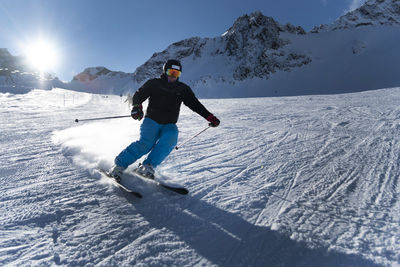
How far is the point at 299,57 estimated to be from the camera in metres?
53.1

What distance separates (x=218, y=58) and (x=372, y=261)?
2815 inches

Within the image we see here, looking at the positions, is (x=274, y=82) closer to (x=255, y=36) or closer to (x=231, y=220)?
(x=255, y=36)

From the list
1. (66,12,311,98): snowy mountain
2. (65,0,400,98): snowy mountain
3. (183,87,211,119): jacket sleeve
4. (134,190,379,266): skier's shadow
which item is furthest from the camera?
(66,12,311,98): snowy mountain

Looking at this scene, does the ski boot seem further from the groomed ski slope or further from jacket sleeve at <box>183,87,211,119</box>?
jacket sleeve at <box>183,87,211,119</box>

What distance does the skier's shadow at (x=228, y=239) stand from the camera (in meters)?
1.43

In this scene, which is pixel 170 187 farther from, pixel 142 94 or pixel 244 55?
pixel 244 55

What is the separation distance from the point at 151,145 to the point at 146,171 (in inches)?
14.4

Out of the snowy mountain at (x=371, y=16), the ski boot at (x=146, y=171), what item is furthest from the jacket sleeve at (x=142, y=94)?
the snowy mountain at (x=371, y=16)

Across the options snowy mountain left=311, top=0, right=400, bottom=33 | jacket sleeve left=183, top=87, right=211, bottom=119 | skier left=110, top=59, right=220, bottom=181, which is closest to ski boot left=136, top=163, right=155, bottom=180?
skier left=110, top=59, right=220, bottom=181

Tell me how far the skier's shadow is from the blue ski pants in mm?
665

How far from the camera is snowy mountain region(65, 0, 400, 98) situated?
40.0 m

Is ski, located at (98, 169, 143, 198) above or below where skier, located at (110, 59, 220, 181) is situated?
below

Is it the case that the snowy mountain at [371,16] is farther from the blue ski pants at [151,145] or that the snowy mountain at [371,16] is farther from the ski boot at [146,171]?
the ski boot at [146,171]

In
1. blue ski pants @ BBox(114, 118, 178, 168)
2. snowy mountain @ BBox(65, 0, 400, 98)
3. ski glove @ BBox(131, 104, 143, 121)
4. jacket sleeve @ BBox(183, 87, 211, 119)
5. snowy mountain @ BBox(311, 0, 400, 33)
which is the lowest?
blue ski pants @ BBox(114, 118, 178, 168)
